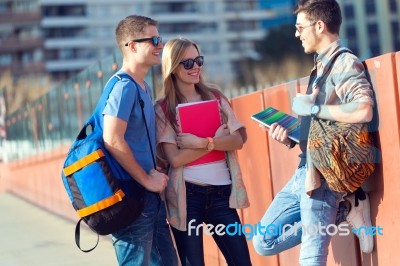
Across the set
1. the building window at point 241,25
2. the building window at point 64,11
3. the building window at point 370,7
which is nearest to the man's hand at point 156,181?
the building window at point 370,7

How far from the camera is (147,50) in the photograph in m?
5.60

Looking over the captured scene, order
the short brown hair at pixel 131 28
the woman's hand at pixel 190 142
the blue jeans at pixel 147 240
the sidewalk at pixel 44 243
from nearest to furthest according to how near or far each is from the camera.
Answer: the blue jeans at pixel 147 240
the short brown hair at pixel 131 28
the woman's hand at pixel 190 142
the sidewalk at pixel 44 243

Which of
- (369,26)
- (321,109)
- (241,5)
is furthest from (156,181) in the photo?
(241,5)

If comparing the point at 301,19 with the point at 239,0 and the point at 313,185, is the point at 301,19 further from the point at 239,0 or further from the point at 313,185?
the point at 239,0

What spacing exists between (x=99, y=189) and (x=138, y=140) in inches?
15.5

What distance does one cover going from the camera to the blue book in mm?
5305

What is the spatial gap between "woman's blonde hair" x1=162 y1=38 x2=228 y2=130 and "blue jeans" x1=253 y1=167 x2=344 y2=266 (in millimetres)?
919

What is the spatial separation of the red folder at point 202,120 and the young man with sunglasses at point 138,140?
0.24m

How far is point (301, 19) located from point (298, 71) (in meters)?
76.4

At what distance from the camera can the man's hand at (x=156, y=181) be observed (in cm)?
540

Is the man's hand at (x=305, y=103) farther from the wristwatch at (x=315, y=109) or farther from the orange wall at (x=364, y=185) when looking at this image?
the orange wall at (x=364, y=185)

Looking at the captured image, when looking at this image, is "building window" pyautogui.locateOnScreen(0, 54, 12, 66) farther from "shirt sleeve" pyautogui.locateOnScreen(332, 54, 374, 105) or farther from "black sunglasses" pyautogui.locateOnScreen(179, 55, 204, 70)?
"shirt sleeve" pyautogui.locateOnScreen(332, 54, 374, 105)

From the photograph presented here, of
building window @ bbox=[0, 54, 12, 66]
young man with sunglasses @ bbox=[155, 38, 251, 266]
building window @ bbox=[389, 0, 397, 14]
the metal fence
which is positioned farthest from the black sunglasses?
building window @ bbox=[0, 54, 12, 66]

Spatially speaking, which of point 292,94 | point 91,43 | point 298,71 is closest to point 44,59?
point 91,43
